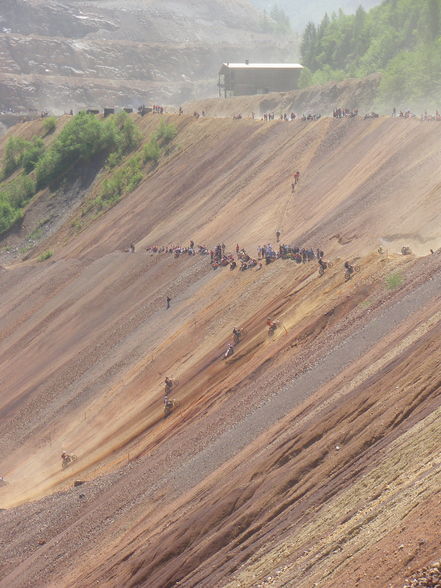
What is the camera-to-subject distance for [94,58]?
6841 inches

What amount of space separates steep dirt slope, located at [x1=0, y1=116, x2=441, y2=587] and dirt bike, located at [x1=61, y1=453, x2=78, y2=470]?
0.56m

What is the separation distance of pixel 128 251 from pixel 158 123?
28.7 metres

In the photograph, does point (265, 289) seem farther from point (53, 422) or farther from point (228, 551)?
point (228, 551)

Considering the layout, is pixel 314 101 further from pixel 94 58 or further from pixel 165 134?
pixel 94 58

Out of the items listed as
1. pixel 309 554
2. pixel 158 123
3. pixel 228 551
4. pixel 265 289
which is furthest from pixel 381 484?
pixel 158 123

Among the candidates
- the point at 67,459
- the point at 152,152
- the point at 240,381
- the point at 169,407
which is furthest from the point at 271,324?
the point at 152,152

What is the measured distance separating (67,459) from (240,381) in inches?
329

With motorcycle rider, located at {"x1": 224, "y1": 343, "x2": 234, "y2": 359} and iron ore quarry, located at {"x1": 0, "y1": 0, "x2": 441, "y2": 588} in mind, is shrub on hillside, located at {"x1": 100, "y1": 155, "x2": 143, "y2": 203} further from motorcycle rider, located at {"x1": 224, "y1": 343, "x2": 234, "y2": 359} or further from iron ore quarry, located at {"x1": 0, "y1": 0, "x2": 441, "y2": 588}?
motorcycle rider, located at {"x1": 224, "y1": 343, "x2": 234, "y2": 359}

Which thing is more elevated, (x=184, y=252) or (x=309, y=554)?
(x=309, y=554)

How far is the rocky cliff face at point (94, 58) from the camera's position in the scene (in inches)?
6230

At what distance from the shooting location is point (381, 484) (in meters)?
19.6

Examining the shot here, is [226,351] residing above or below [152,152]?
below

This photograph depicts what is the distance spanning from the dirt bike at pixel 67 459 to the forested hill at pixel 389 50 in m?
54.9

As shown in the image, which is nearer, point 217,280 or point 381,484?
point 381,484
